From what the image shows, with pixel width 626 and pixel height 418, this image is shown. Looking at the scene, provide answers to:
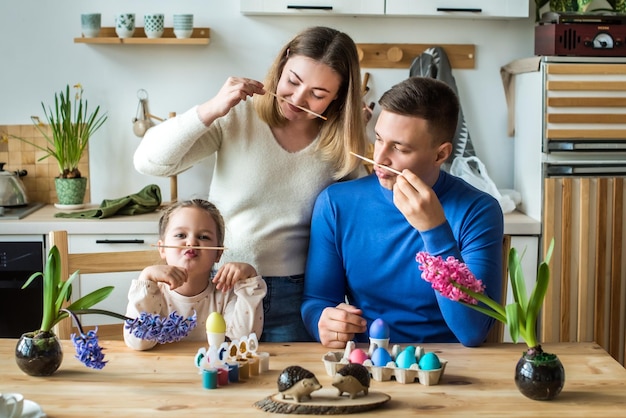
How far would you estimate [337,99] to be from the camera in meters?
2.47

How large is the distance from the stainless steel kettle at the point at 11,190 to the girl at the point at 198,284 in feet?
5.66

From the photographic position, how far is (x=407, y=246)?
2.26 meters

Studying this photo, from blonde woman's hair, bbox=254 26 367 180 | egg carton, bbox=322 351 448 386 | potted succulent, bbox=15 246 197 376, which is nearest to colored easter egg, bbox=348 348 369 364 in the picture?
egg carton, bbox=322 351 448 386

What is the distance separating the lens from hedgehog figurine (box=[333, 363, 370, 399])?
163cm

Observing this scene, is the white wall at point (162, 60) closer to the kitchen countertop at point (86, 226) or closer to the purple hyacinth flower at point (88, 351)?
the kitchen countertop at point (86, 226)

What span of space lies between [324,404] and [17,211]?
8.18 feet

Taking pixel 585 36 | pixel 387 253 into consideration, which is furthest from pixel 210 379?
pixel 585 36

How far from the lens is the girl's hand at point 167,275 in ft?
6.86

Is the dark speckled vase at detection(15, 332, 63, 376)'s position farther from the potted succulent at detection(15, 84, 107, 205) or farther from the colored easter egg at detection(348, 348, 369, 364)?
the potted succulent at detection(15, 84, 107, 205)

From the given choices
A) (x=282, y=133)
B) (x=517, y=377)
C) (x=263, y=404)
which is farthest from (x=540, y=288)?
(x=282, y=133)

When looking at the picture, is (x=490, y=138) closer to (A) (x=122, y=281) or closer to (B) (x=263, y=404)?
(A) (x=122, y=281)

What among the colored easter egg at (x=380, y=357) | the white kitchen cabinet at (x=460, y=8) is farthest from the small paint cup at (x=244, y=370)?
the white kitchen cabinet at (x=460, y=8)

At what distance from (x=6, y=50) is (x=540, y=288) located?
3050 millimetres

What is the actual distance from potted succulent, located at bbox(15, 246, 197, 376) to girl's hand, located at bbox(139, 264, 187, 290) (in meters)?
0.24
